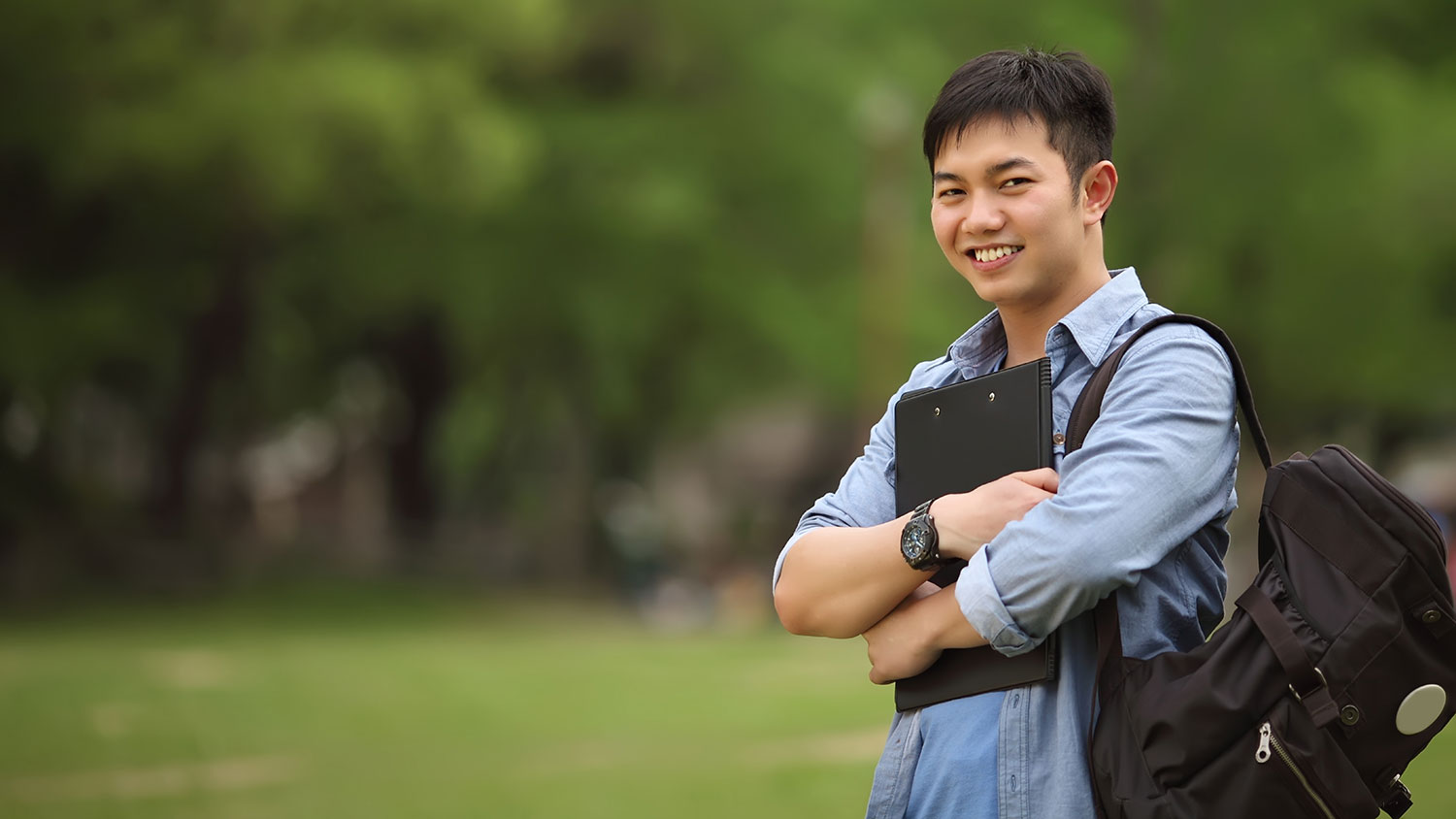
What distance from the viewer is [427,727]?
11.3 m

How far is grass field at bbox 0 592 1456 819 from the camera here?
320 inches

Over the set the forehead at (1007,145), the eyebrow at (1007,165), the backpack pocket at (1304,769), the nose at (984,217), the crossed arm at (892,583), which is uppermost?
the forehead at (1007,145)


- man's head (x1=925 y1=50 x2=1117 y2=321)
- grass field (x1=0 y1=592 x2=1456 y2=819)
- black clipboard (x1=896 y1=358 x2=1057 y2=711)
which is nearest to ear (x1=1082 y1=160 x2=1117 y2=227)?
man's head (x1=925 y1=50 x2=1117 y2=321)

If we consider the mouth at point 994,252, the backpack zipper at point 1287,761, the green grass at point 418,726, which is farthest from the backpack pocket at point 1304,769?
the green grass at point 418,726

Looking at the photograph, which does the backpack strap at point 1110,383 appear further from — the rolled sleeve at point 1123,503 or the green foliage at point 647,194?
the green foliage at point 647,194

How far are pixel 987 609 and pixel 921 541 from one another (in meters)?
0.20

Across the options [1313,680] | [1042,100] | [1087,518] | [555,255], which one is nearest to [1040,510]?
[1087,518]

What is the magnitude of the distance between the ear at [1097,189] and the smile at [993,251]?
0.45 feet

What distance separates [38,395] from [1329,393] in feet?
68.5

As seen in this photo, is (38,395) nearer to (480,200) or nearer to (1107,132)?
(480,200)

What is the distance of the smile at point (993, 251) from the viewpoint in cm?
255

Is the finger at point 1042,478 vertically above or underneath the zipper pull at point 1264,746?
above

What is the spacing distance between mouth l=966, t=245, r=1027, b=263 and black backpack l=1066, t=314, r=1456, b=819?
57 centimetres

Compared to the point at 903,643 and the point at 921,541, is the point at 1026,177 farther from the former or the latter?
the point at 903,643
